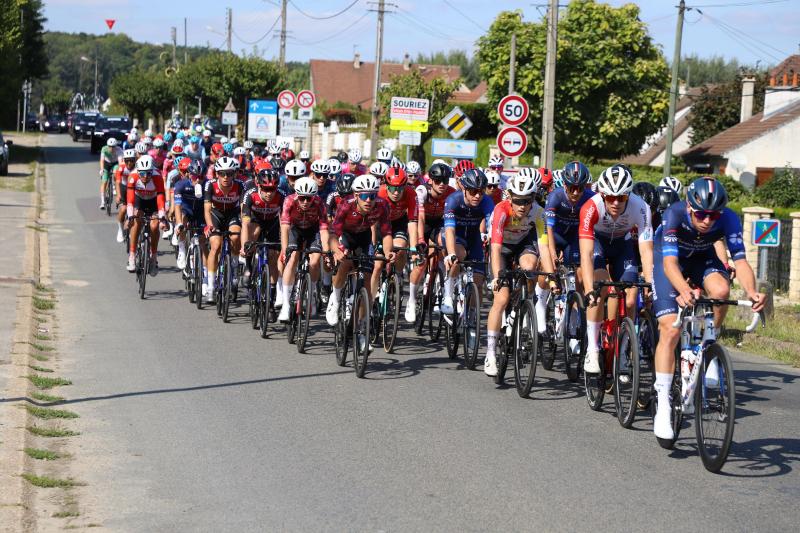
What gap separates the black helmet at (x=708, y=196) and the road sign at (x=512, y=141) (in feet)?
42.5

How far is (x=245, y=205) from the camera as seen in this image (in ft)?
45.8

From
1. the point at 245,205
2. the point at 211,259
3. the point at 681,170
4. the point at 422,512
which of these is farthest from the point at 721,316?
the point at 681,170

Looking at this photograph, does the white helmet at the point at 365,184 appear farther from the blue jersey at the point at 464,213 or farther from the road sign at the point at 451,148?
the road sign at the point at 451,148

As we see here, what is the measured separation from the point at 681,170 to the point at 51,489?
53121 millimetres

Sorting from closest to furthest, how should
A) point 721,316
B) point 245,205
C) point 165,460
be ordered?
1. point 165,460
2. point 721,316
3. point 245,205

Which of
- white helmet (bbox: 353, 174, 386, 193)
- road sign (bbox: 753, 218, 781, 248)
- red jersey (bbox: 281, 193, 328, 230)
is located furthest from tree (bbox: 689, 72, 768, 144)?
white helmet (bbox: 353, 174, 386, 193)

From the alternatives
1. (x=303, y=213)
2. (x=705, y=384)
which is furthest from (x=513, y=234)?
(x=705, y=384)

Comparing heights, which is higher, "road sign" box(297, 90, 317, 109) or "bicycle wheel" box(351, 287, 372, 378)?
"road sign" box(297, 90, 317, 109)

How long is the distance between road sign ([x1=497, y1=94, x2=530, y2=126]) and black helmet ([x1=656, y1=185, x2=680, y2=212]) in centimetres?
933

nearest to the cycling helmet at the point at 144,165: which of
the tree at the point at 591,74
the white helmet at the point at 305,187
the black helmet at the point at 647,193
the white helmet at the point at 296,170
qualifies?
the white helmet at the point at 296,170

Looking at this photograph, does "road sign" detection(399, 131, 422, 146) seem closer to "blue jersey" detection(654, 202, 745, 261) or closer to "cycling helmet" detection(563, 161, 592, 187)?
"cycling helmet" detection(563, 161, 592, 187)

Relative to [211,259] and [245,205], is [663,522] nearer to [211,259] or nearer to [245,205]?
[245,205]

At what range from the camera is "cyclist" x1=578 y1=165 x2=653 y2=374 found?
29.6 ft

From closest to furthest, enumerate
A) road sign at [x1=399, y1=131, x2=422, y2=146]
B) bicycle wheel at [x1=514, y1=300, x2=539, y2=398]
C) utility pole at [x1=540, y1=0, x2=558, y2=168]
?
bicycle wheel at [x1=514, y1=300, x2=539, y2=398] → utility pole at [x1=540, y1=0, x2=558, y2=168] → road sign at [x1=399, y1=131, x2=422, y2=146]
